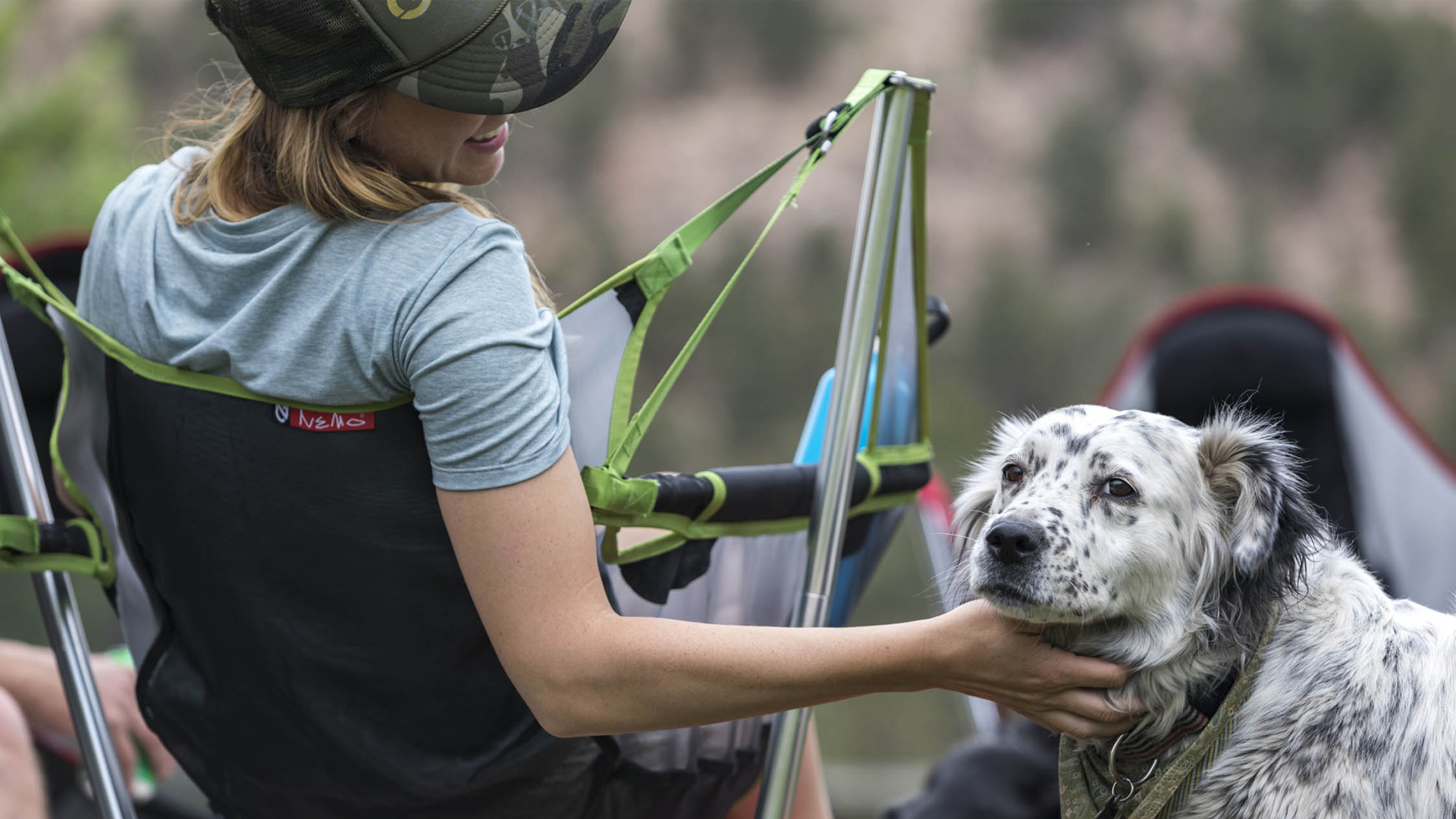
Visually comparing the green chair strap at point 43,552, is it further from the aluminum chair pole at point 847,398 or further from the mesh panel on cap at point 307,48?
the aluminum chair pole at point 847,398

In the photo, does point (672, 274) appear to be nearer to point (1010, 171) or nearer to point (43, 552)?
point (43, 552)

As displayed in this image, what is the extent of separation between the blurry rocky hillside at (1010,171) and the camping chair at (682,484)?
549 inches

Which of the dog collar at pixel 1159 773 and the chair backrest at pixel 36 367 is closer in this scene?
the dog collar at pixel 1159 773

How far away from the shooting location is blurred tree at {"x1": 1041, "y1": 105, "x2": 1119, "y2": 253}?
752 inches

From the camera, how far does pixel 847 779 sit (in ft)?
31.7

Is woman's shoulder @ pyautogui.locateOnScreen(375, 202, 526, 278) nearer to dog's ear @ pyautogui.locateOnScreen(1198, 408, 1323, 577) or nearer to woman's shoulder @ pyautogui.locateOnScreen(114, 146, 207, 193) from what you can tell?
woman's shoulder @ pyautogui.locateOnScreen(114, 146, 207, 193)

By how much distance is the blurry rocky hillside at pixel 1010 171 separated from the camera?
17906 mm

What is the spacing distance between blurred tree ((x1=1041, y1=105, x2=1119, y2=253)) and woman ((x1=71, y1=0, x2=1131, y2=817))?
1811 centimetres

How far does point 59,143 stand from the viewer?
12.6 m

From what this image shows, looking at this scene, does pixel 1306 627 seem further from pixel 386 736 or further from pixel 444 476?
pixel 386 736

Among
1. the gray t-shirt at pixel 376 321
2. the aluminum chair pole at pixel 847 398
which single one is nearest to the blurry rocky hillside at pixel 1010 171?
the aluminum chair pole at pixel 847 398

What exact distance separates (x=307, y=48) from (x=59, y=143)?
12.8 metres

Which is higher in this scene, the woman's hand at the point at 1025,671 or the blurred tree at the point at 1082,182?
the woman's hand at the point at 1025,671

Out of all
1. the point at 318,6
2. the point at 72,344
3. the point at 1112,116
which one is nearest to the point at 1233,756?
the point at 318,6
